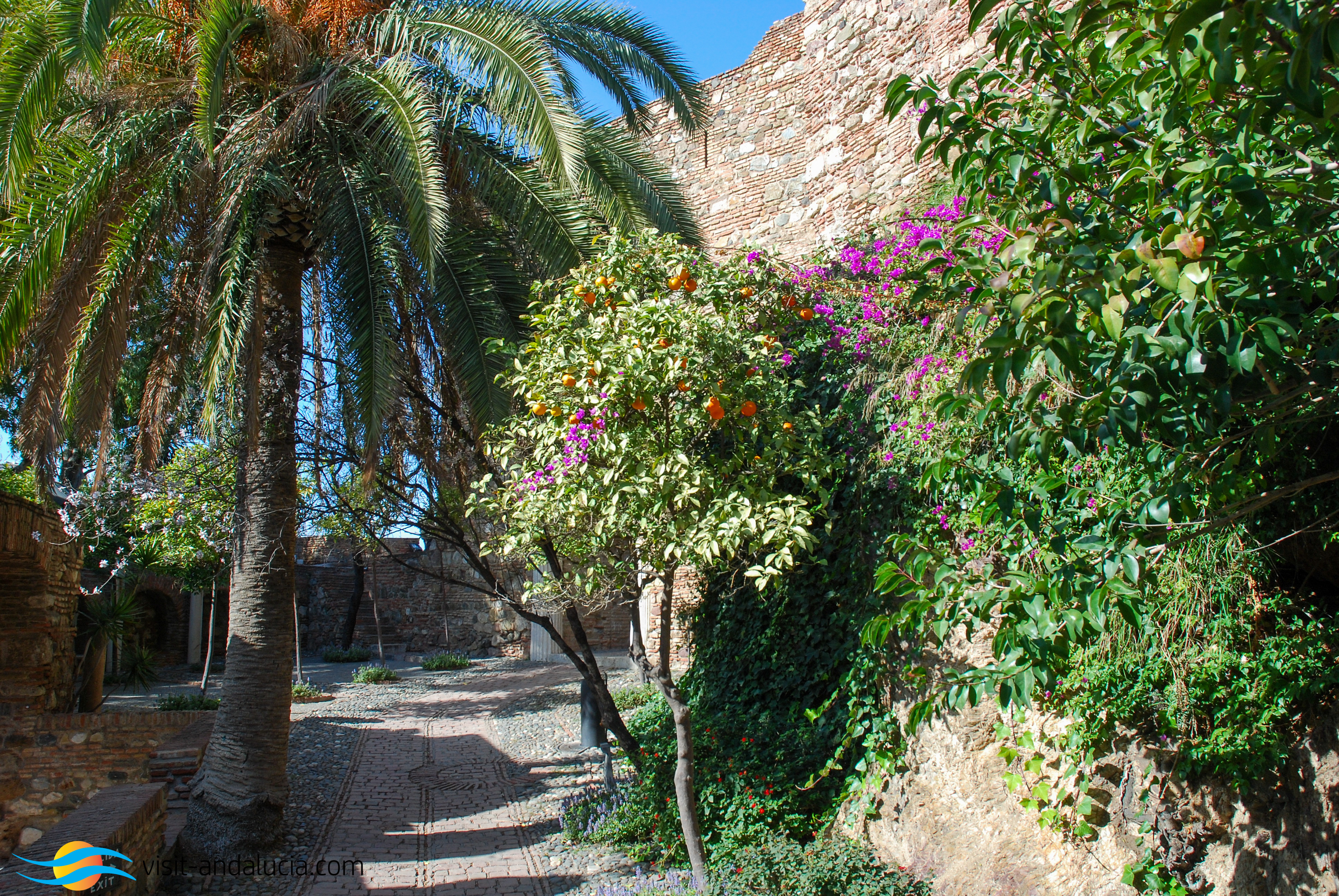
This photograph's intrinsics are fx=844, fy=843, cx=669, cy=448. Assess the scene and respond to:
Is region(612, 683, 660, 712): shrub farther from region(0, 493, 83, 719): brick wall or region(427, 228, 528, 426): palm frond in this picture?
region(0, 493, 83, 719): brick wall

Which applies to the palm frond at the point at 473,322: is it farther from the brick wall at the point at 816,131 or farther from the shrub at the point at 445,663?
the shrub at the point at 445,663

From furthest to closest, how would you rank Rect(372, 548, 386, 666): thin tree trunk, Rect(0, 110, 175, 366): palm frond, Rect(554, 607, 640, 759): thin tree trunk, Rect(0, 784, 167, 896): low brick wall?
Rect(372, 548, 386, 666): thin tree trunk < Rect(554, 607, 640, 759): thin tree trunk < Rect(0, 110, 175, 366): palm frond < Rect(0, 784, 167, 896): low brick wall

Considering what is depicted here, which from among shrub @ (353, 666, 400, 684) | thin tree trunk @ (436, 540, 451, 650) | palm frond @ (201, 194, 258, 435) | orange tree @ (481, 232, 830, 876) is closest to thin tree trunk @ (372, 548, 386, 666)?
thin tree trunk @ (436, 540, 451, 650)

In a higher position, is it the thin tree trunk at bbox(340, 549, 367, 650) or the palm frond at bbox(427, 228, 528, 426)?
the palm frond at bbox(427, 228, 528, 426)

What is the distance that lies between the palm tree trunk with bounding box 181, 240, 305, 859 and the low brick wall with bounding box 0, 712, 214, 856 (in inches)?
84.5

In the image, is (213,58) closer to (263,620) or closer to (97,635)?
(263,620)

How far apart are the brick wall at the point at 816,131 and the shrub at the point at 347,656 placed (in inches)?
460

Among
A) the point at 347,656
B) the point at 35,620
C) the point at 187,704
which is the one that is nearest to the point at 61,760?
the point at 35,620

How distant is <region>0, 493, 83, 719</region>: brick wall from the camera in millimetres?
7047

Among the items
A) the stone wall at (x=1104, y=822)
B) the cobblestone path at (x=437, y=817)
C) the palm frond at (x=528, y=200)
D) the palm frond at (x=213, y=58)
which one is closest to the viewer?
the stone wall at (x=1104, y=822)

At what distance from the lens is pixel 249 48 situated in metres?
5.35

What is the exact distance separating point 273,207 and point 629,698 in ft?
20.9

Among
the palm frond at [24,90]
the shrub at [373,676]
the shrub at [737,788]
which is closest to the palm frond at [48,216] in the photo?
the palm frond at [24,90]

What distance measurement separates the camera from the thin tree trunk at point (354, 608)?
17.7m
